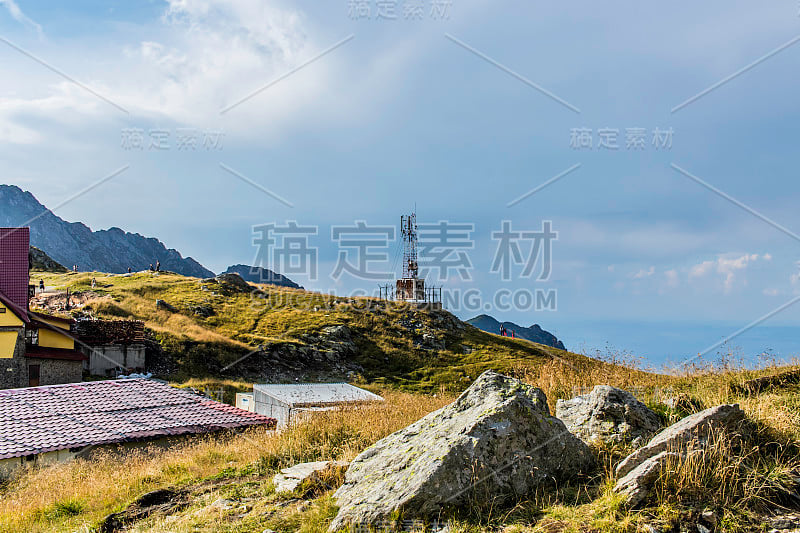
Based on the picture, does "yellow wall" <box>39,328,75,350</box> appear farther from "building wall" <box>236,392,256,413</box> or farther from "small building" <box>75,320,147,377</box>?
"building wall" <box>236,392,256,413</box>

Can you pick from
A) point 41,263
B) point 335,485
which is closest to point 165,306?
point 41,263

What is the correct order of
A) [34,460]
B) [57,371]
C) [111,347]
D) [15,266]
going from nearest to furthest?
[34,460], [57,371], [15,266], [111,347]

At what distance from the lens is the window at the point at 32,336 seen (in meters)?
30.8

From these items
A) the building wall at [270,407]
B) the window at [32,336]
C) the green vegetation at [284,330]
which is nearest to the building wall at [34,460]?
the building wall at [270,407]

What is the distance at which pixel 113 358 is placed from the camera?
3653cm

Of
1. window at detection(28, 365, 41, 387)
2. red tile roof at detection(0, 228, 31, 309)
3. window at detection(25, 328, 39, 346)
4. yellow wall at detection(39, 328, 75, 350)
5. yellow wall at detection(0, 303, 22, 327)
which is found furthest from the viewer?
yellow wall at detection(39, 328, 75, 350)

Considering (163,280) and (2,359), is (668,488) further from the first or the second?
(163,280)

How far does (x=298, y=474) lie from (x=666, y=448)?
5.07 meters

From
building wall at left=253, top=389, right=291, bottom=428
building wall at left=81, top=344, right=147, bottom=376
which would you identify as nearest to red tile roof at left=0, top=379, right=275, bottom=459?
building wall at left=253, top=389, right=291, bottom=428

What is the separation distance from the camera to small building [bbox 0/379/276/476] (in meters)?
14.5

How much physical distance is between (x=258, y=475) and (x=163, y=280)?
2510 inches

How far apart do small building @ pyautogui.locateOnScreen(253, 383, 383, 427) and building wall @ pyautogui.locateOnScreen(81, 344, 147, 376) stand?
17.5 m

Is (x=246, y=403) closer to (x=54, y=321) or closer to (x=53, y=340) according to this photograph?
(x=53, y=340)

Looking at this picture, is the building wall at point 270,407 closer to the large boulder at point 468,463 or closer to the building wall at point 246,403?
the building wall at point 246,403
